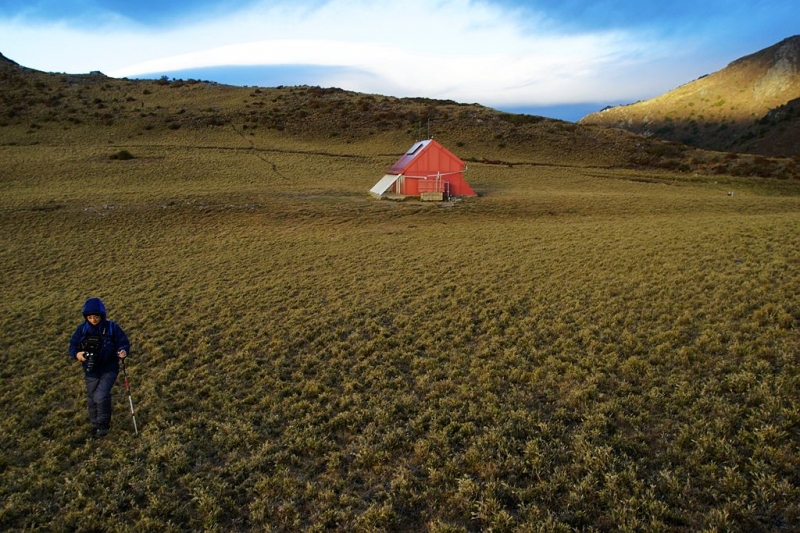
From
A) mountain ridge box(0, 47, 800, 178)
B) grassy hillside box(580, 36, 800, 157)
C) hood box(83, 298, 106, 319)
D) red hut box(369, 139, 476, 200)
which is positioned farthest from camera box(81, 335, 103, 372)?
grassy hillside box(580, 36, 800, 157)

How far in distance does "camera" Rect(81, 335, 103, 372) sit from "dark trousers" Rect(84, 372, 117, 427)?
32cm

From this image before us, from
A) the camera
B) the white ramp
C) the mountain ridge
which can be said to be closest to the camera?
the camera

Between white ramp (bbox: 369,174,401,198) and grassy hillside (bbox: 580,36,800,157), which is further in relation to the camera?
grassy hillside (bbox: 580,36,800,157)

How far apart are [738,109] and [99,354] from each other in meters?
148

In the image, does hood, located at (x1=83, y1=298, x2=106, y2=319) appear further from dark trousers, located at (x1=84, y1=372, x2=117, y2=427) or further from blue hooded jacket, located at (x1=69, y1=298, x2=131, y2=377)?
dark trousers, located at (x1=84, y1=372, x2=117, y2=427)

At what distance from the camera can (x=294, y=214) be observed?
33.8m

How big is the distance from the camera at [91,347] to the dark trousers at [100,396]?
316 mm

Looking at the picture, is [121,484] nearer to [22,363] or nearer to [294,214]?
[22,363]

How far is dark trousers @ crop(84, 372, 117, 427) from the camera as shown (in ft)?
28.7

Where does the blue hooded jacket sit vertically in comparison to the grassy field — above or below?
above

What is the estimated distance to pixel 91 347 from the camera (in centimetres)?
861

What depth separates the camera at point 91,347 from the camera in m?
8.53

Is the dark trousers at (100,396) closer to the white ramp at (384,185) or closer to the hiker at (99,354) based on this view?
the hiker at (99,354)

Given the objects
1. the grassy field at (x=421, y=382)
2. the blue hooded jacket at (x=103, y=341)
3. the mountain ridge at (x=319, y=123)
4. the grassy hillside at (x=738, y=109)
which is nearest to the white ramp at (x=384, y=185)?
the grassy field at (x=421, y=382)
